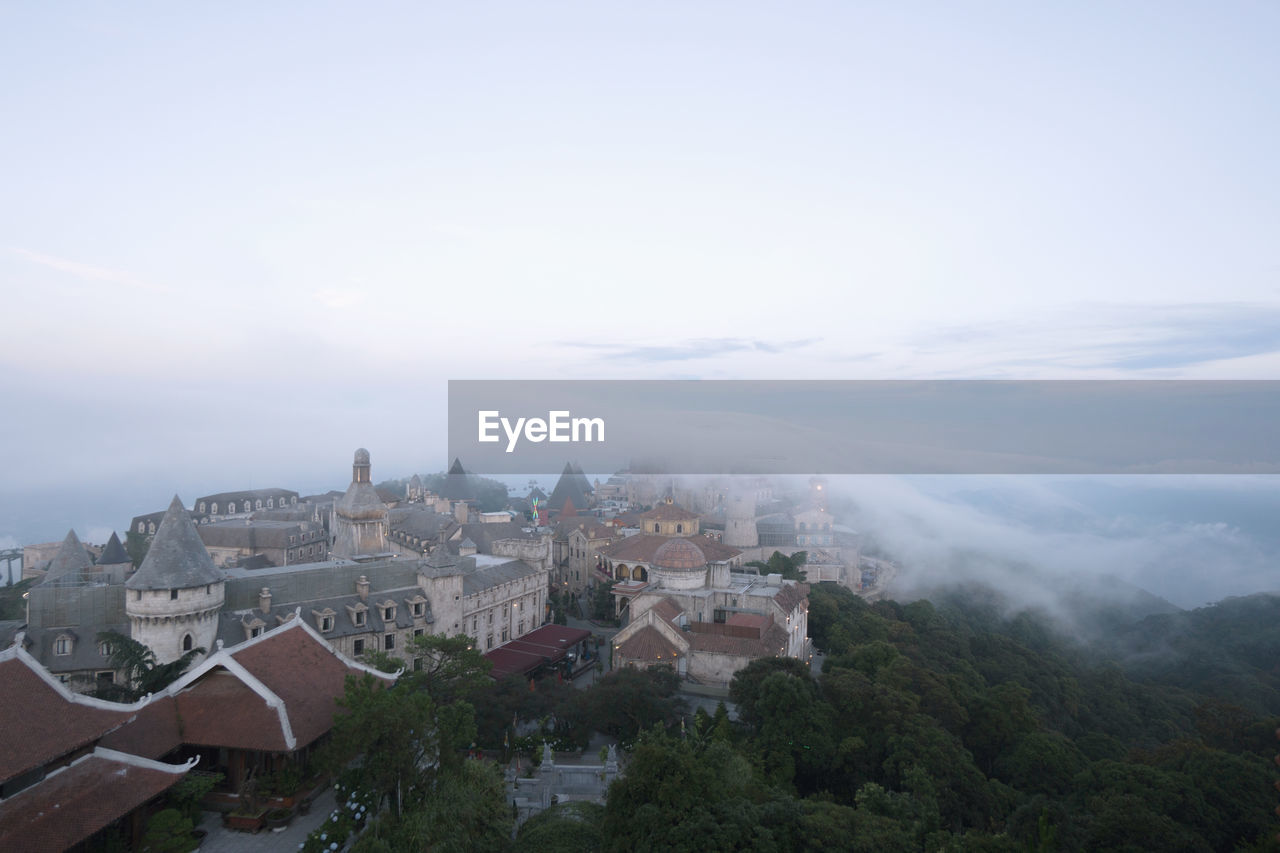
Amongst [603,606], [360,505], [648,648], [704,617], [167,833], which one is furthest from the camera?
[603,606]

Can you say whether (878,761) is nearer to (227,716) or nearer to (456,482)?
(227,716)

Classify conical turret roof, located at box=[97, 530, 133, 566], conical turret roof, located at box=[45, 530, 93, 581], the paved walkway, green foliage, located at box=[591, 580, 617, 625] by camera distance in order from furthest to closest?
green foliage, located at box=[591, 580, 617, 625] < conical turret roof, located at box=[97, 530, 133, 566] < conical turret roof, located at box=[45, 530, 93, 581] < the paved walkway

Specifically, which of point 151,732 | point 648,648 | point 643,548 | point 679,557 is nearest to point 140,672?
point 151,732

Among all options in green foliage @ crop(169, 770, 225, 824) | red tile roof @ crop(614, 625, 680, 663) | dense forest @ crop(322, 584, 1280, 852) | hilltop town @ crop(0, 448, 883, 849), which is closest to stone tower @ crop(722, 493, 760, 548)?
hilltop town @ crop(0, 448, 883, 849)

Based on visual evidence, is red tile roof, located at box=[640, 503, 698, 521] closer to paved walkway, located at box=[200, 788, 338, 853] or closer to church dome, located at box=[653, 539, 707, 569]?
church dome, located at box=[653, 539, 707, 569]

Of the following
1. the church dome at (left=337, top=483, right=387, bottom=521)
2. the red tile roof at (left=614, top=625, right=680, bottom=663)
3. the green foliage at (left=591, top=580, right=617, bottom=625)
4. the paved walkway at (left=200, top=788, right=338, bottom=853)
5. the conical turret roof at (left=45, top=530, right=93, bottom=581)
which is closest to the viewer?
the paved walkway at (left=200, top=788, right=338, bottom=853)

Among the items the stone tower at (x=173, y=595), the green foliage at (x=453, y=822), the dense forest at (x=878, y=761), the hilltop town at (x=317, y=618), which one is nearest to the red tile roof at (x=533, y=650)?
the hilltop town at (x=317, y=618)
